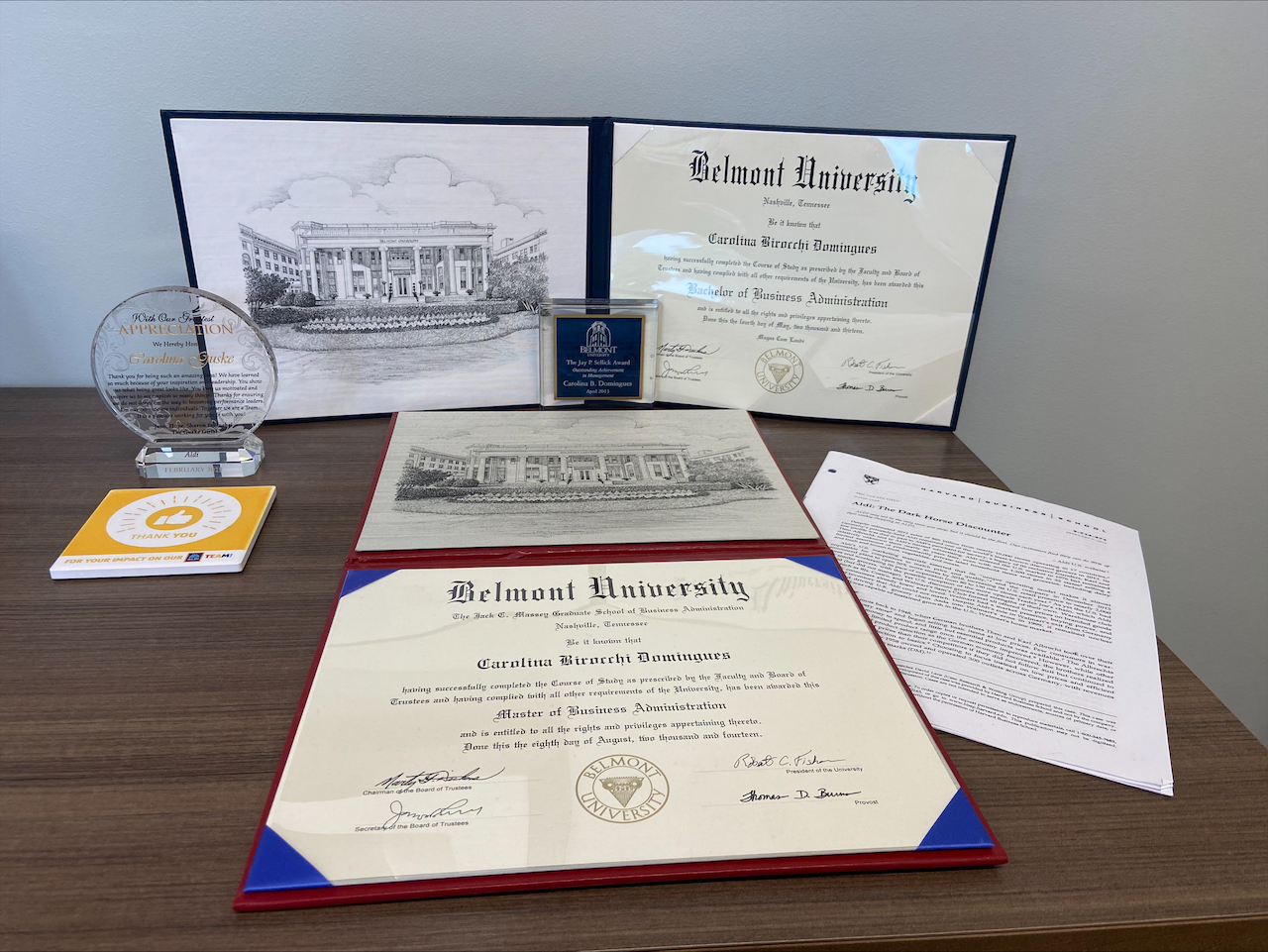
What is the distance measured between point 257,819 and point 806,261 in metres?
0.69

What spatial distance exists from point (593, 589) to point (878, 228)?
490 millimetres

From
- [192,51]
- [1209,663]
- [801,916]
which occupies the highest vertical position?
[192,51]

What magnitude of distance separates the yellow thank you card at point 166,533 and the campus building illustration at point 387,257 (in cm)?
22

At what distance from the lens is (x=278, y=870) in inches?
16.1

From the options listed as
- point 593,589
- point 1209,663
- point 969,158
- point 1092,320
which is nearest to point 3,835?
point 593,589

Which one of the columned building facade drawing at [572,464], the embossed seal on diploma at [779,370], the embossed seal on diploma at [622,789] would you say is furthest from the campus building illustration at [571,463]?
the embossed seal on diploma at [622,789]

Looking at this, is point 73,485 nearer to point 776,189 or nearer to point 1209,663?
point 776,189

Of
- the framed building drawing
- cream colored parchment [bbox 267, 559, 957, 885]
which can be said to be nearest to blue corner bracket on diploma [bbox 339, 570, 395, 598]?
cream colored parchment [bbox 267, 559, 957, 885]

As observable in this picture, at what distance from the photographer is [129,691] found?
1.71ft

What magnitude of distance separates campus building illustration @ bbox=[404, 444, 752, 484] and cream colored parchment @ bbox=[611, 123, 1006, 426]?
135 millimetres

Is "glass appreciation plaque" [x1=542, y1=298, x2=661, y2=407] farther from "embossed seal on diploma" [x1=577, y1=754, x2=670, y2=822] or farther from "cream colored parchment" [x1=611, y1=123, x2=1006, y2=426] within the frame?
"embossed seal on diploma" [x1=577, y1=754, x2=670, y2=822]

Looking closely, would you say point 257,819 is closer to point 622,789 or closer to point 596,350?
point 622,789

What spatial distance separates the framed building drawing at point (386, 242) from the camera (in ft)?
2.52

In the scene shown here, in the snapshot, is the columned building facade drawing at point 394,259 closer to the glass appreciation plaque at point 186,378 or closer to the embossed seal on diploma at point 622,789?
the glass appreciation plaque at point 186,378
